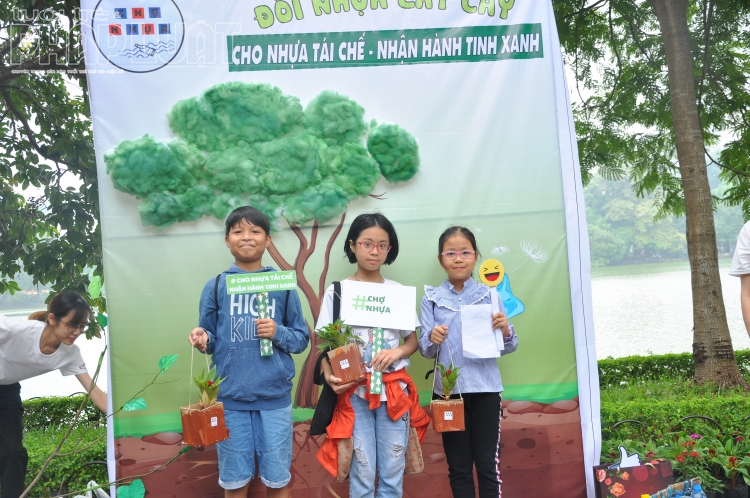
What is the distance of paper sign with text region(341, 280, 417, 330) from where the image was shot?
2.93m

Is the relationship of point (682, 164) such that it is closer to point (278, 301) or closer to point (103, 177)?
point (278, 301)

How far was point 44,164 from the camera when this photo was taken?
5098mm

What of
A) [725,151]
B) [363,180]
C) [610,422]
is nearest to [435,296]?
[363,180]

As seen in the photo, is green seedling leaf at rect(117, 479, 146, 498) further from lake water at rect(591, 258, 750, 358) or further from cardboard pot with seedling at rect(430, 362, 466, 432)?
lake water at rect(591, 258, 750, 358)

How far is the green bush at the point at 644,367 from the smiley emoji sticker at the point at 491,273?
3.09 metres

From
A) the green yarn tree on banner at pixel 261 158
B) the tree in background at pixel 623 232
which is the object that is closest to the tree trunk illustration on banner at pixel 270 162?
the green yarn tree on banner at pixel 261 158

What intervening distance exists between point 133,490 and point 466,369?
5.77 ft

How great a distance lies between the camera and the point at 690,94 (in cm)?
462

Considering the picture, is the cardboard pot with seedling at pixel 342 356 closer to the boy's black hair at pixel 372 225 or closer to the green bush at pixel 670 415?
the boy's black hair at pixel 372 225

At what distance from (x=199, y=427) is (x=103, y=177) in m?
1.48

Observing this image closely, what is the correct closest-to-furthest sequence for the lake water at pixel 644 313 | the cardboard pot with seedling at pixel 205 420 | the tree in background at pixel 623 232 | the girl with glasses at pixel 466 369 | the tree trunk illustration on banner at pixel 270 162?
the cardboard pot with seedling at pixel 205 420, the girl with glasses at pixel 466 369, the tree trunk illustration on banner at pixel 270 162, the lake water at pixel 644 313, the tree in background at pixel 623 232

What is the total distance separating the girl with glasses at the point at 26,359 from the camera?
10.1ft

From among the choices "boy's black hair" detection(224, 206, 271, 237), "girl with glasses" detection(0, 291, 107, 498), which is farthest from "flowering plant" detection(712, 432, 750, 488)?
"girl with glasses" detection(0, 291, 107, 498)

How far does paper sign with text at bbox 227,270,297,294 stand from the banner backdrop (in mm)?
593
